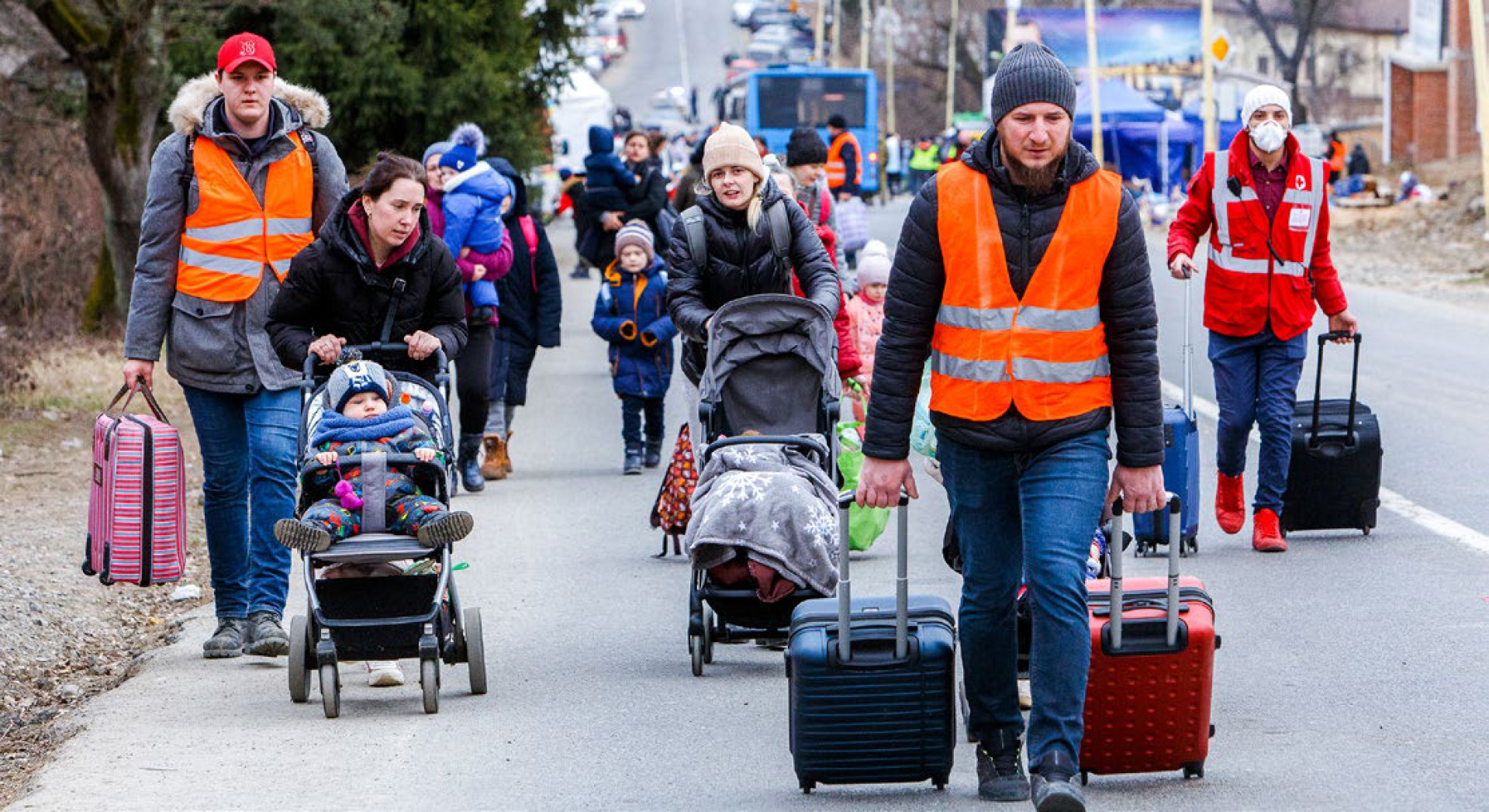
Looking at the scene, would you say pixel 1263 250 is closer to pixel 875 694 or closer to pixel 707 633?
pixel 707 633

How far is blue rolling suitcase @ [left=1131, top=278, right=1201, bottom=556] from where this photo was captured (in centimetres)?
1019

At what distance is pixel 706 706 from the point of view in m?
7.99

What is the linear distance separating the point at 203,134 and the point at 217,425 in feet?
3.61

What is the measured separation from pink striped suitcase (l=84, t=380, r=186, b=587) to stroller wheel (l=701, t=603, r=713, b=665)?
6.39 ft

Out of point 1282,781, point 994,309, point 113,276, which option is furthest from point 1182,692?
point 113,276

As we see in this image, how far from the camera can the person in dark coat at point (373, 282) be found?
8375 mm

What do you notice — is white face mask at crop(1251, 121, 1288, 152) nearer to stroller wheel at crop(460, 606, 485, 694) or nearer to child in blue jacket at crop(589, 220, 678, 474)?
stroller wheel at crop(460, 606, 485, 694)

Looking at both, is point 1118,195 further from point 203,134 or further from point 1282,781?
point 203,134

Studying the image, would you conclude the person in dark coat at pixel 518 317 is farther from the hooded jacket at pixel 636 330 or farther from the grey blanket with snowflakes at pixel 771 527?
the grey blanket with snowflakes at pixel 771 527

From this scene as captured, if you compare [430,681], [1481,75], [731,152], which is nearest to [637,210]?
[731,152]

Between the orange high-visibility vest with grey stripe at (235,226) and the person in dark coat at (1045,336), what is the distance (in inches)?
134

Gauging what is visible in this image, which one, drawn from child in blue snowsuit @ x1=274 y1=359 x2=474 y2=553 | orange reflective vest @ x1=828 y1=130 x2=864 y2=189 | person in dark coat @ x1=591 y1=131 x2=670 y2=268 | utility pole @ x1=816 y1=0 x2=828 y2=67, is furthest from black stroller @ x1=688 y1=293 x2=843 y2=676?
utility pole @ x1=816 y1=0 x2=828 y2=67

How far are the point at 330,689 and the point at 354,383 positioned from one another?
1.06m

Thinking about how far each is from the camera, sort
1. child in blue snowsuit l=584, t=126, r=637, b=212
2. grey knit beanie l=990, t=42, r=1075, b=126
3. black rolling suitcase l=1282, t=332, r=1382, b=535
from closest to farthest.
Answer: grey knit beanie l=990, t=42, r=1075, b=126, black rolling suitcase l=1282, t=332, r=1382, b=535, child in blue snowsuit l=584, t=126, r=637, b=212
